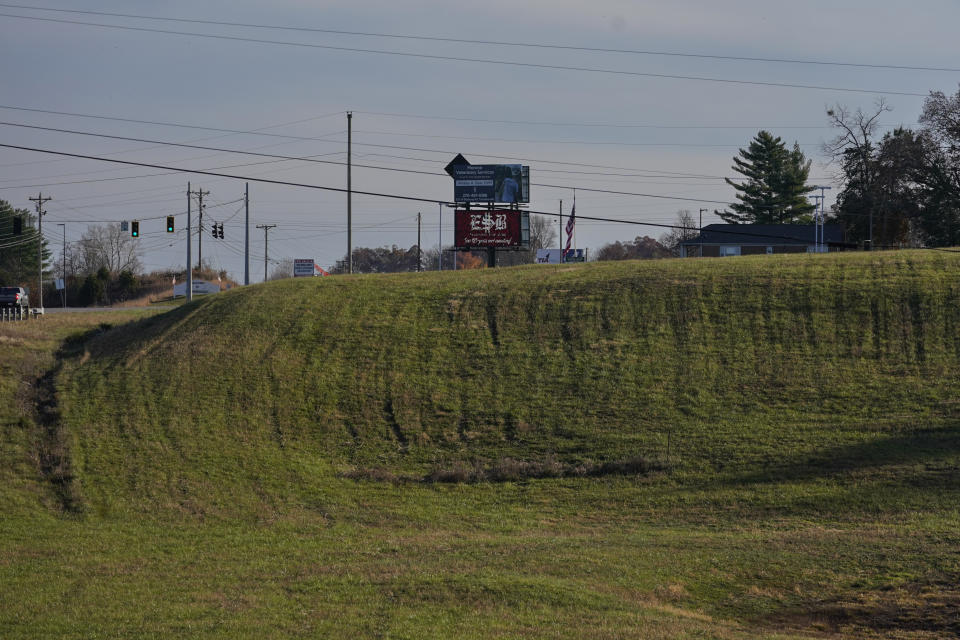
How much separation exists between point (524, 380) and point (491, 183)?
76.0ft

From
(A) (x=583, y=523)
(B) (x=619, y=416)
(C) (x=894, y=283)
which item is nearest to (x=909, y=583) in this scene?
(A) (x=583, y=523)

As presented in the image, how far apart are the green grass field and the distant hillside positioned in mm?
145

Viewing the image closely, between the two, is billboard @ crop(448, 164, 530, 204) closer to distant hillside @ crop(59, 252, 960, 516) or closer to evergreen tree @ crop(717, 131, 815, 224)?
distant hillside @ crop(59, 252, 960, 516)

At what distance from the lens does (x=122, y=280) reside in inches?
3925

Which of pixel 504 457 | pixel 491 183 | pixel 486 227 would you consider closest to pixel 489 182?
pixel 491 183

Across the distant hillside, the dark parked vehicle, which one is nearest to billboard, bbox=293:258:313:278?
the dark parked vehicle

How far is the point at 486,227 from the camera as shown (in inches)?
2158

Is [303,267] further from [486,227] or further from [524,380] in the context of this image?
[524,380]

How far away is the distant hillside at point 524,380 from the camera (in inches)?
1115

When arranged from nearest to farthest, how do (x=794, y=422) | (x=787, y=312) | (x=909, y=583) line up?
(x=909, y=583), (x=794, y=422), (x=787, y=312)

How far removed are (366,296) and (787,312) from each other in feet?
68.3

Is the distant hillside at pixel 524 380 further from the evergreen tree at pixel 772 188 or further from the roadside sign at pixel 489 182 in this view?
the evergreen tree at pixel 772 188

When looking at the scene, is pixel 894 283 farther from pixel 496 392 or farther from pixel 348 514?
pixel 348 514

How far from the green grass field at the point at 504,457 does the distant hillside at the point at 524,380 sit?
145mm
